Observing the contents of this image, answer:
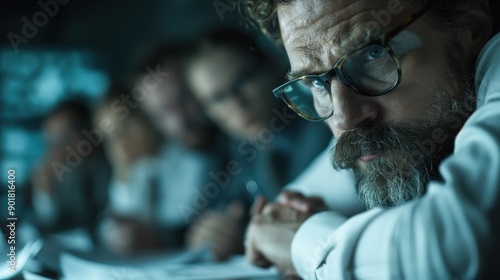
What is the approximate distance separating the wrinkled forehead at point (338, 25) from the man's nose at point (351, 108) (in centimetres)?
4

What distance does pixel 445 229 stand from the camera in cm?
47

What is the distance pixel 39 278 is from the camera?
0.83 m

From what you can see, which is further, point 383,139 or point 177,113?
point 177,113

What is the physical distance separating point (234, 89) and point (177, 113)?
46cm

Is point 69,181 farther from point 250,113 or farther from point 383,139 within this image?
point 383,139

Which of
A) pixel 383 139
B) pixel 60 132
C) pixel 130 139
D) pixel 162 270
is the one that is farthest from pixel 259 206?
pixel 60 132

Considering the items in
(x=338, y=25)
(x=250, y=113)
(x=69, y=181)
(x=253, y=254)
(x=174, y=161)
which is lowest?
(x=174, y=161)

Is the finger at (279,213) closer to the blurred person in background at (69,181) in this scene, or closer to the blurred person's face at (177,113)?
the blurred person's face at (177,113)

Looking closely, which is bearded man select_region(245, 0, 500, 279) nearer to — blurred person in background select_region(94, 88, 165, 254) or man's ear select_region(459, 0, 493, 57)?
man's ear select_region(459, 0, 493, 57)

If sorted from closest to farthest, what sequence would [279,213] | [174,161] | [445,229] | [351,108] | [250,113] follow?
[445,229], [351,108], [279,213], [250,113], [174,161]

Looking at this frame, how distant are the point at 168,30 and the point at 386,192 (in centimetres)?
242

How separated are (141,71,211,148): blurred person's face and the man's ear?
1.55m

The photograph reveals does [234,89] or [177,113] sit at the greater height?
[234,89]

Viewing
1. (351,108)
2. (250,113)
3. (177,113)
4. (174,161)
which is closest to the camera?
(351,108)
